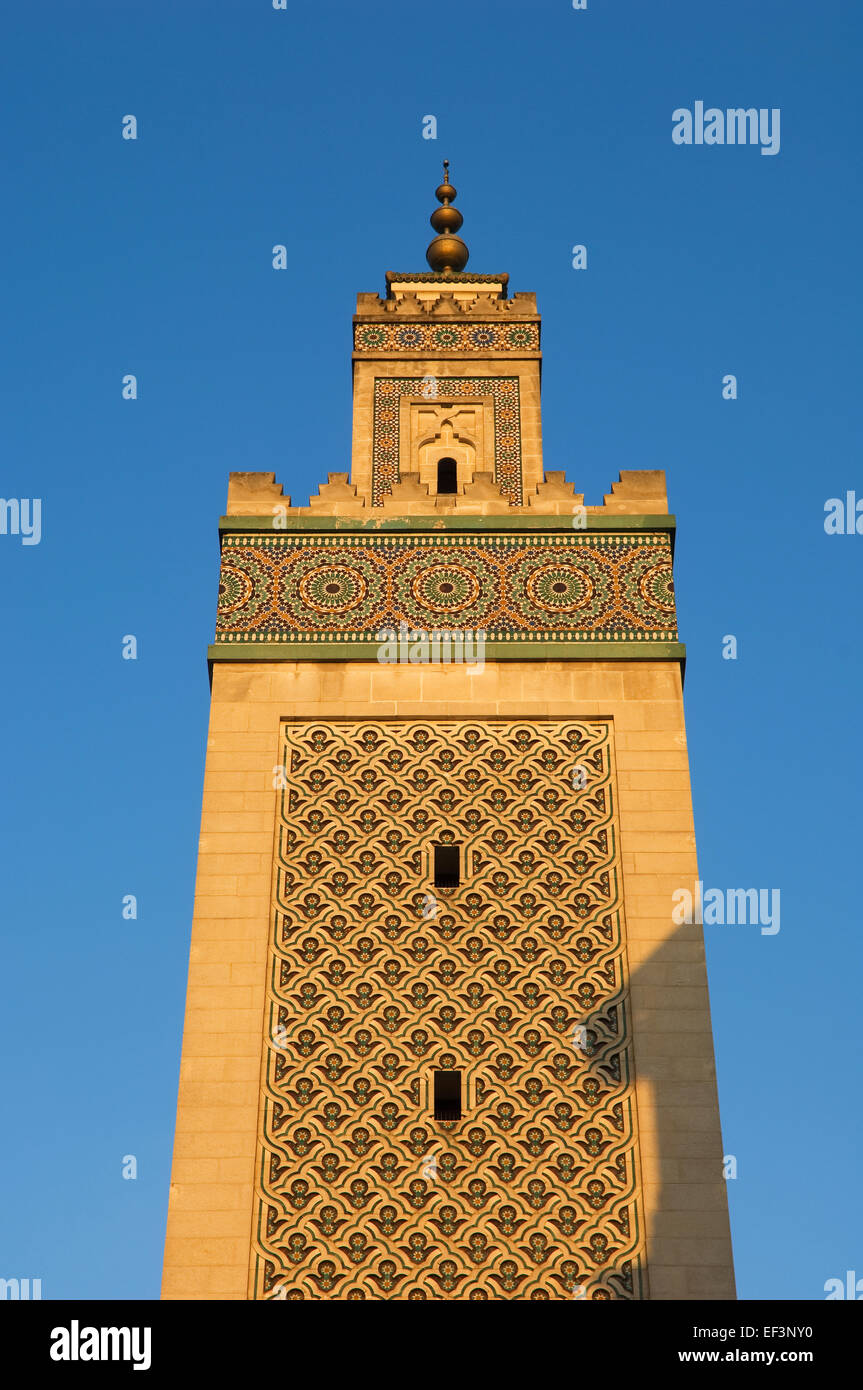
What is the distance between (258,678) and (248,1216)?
306 centimetres

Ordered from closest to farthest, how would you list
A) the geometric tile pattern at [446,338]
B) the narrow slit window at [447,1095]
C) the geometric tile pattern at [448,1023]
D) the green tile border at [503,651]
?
the geometric tile pattern at [448,1023] → the narrow slit window at [447,1095] → the green tile border at [503,651] → the geometric tile pattern at [446,338]

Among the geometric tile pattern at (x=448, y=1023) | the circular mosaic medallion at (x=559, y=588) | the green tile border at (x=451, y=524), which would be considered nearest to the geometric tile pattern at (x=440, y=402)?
the green tile border at (x=451, y=524)

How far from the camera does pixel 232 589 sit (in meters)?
12.6

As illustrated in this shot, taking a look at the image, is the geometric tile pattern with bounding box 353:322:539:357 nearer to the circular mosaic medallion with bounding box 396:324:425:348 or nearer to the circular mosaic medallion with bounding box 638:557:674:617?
the circular mosaic medallion with bounding box 396:324:425:348

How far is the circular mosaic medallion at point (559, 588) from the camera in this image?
494 inches

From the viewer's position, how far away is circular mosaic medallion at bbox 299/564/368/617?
12.6 meters

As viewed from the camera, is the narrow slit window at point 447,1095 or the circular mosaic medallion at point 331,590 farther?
the circular mosaic medallion at point 331,590

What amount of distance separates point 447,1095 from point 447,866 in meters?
1.25

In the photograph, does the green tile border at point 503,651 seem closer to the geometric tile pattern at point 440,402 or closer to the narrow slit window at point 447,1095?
the geometric tile pattern at point 440,402

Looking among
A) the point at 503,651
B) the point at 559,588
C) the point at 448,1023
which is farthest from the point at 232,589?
the point at 448,1023

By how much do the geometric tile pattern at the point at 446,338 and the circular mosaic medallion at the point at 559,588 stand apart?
2.13 metres
